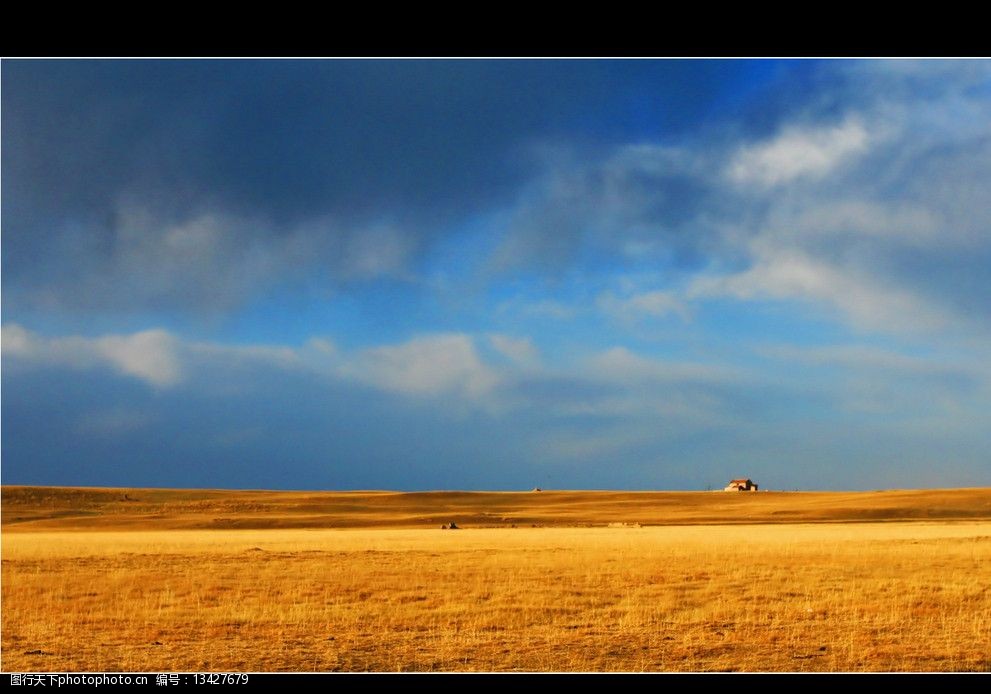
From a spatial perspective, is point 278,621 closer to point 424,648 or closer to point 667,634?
point 424,648

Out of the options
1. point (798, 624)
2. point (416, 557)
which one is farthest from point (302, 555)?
point (798, 624)

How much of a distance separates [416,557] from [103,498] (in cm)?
10916

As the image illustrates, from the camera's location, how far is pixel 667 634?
1797 centimetres

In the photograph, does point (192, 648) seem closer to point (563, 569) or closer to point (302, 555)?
point (563, 569)

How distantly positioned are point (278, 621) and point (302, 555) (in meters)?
17.9

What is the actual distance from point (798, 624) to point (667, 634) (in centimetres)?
312

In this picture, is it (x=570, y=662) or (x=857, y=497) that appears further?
(x=857, y=497)

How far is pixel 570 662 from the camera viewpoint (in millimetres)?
15406
